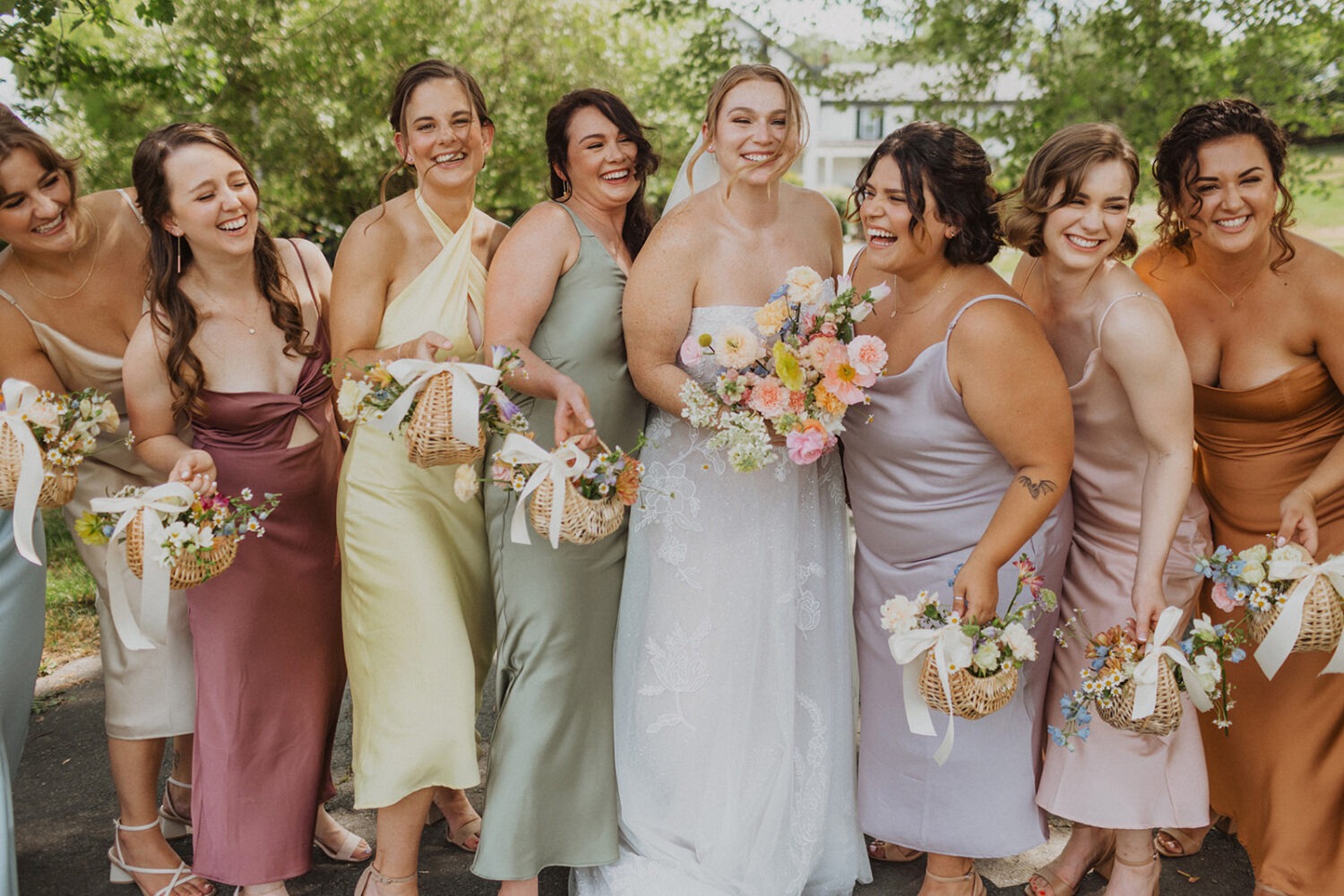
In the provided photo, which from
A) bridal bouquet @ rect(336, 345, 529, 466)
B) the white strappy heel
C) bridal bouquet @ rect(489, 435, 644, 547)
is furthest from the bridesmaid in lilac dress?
the white strappy heel

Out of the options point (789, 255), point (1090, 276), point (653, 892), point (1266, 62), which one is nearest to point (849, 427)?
point (789, 255)

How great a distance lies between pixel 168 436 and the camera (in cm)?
342

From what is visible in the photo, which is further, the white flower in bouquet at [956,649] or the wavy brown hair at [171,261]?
the wavy brown hair at [171,261]

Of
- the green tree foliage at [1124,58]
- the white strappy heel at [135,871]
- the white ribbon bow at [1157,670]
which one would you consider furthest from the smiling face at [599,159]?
the green tree foliage at [1124,58]

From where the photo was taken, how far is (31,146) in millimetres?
3467

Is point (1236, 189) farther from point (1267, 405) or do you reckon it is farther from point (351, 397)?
point (351, 397)

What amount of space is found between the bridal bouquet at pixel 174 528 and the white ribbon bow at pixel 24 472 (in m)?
0.14

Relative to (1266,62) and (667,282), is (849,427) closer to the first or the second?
(667,282)

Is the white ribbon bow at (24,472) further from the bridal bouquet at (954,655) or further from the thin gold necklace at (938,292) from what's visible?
the thin gold necklace at (938,292)

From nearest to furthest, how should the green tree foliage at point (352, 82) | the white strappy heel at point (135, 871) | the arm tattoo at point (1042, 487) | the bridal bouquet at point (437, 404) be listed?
1. the bridal bouquet at point (437, 404)
2. the arm tattoo at point (1042, 487)
3. the white strappy heel at point (135, 871)
4. the green tree foliage at point (352, 82)

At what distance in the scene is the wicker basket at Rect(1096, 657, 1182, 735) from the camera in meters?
2.94

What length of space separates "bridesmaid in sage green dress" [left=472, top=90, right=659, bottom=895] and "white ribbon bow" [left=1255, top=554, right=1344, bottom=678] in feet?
6.41

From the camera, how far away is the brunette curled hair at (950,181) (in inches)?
125

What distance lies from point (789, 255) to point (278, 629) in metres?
2.11
